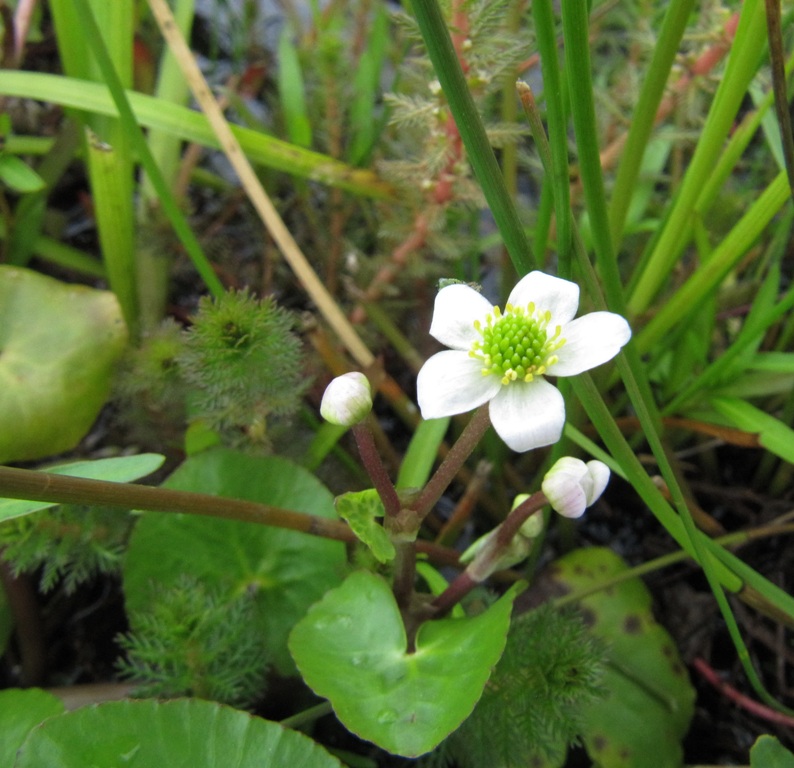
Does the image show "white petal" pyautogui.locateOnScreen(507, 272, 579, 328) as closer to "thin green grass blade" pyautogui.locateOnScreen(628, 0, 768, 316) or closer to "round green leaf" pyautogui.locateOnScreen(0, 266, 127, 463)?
"thin green grass blade" pyautogui.locateOnScreen(628, 0, 768, 316)

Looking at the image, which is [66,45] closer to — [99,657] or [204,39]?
[204,39]

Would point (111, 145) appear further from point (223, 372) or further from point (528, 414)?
point (528, 414)

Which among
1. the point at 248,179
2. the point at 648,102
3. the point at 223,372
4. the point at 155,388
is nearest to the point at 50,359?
the point at 155,388

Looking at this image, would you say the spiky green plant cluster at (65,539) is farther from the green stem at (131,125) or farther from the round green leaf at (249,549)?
the green stem at (131,125)

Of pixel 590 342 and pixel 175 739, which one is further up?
pixel 590 342


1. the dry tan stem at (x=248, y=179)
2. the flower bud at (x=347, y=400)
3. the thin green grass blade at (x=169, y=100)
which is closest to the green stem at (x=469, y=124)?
the flower bud at (x=347, y=400)

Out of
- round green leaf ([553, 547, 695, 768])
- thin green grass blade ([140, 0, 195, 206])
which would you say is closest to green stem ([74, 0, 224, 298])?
thin green grass blade ([140, 0, 195, 206])

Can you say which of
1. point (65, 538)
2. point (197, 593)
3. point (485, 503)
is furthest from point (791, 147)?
point (65, 538)
